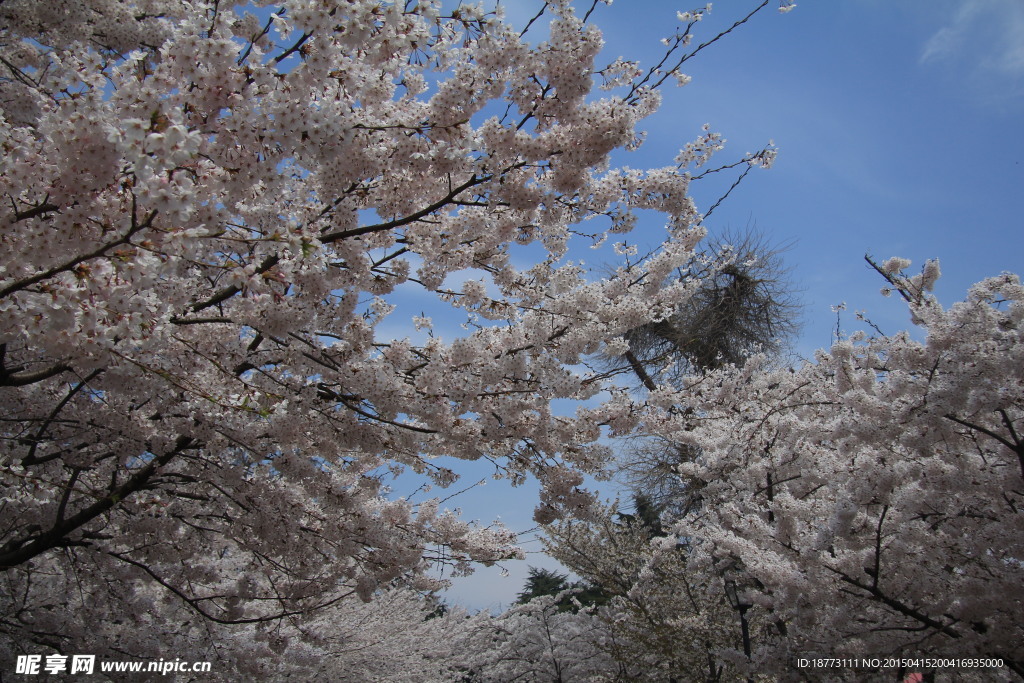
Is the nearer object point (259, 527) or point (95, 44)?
point (95, 44)

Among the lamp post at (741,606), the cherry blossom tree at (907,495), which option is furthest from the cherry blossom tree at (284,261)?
the lamp post at (741,606)

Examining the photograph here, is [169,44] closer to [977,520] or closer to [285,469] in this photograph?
[285,469]

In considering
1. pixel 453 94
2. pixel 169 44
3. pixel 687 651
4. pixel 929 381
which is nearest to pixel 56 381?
pixel 169 44

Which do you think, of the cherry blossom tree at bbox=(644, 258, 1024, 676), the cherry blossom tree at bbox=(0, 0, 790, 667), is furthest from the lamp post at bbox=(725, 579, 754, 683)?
the cherry blossom tree at bbox=(0, 0, 790, 667)

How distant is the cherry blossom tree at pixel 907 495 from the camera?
3883 millimetres

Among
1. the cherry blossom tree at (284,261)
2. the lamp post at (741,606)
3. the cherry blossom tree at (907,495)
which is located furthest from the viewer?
the lamp post at (741,606)

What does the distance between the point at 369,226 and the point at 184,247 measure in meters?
1.02

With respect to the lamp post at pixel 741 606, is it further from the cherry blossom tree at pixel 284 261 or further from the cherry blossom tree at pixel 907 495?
the cherry blossom tree at pixel 284 261

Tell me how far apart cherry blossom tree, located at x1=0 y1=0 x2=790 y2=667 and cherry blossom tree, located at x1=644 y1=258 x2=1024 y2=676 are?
1.69 meters

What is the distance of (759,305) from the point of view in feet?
46.0

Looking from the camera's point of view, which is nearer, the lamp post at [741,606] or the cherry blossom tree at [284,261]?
the cherry blossom tree at [284,261]

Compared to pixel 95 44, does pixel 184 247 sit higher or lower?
lower

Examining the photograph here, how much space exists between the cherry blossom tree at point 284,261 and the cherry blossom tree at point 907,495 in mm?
1691

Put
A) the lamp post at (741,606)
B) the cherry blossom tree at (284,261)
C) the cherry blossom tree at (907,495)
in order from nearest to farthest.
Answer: the cherry blossom tree at (284,261)
the cherry blossom tree at (907,495)
the lamp post at (741,606)
